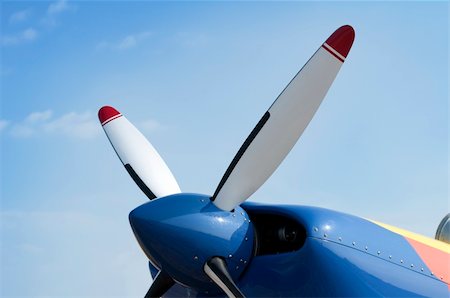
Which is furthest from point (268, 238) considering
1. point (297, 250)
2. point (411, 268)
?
point (411, 268)

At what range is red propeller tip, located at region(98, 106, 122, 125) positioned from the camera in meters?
13.0

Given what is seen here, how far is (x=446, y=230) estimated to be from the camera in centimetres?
1500

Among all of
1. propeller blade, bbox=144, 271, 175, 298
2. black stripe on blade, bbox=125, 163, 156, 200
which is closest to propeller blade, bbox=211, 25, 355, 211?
propeller blade, bbox=144, 271, 175, 298

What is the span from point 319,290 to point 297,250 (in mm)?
664

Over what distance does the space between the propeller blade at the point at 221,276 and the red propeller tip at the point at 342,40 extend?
3.46 meters

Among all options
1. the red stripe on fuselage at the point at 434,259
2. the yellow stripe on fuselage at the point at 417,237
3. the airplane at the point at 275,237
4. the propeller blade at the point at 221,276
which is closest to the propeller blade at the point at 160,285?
the airplane at the point at 275,237

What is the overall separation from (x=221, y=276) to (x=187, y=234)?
77 centimetres

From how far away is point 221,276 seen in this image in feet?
30.7

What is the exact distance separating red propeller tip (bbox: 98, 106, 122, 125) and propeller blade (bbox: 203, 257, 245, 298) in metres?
4.66

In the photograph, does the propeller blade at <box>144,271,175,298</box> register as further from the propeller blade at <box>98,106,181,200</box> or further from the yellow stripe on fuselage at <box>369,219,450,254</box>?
the yellow stripe on fuselage at <box>369,219,450,254</box>

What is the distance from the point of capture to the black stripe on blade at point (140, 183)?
1177 cm

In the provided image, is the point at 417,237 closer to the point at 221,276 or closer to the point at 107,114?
the point at 221,276

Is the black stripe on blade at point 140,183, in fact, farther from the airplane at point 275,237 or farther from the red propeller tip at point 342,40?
the red propeller tip at point 342,40

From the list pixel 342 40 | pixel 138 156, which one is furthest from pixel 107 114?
pixel 342 40
